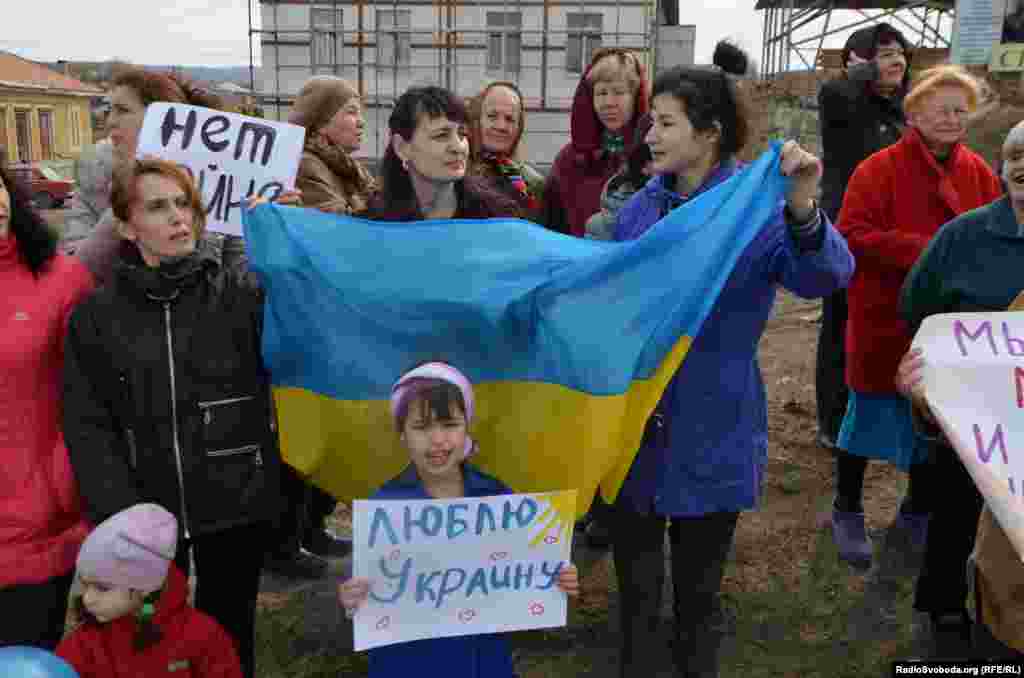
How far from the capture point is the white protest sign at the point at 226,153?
3.01 meters

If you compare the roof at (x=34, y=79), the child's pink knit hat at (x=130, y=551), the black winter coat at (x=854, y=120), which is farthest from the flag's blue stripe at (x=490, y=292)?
the roof at (x=34, y=79)

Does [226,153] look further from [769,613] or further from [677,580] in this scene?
[769,613]

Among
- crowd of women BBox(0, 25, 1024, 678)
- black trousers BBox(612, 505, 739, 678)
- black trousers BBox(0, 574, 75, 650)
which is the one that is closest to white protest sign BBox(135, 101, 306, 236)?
crowd of women BBox(0, 25, 1024, 678)

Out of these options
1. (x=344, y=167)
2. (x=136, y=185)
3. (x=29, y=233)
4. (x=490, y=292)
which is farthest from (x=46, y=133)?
(x=490, y=292)

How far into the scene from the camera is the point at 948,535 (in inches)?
129

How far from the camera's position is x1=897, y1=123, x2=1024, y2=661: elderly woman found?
2.62 meters

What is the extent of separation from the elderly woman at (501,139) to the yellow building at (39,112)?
43.2m

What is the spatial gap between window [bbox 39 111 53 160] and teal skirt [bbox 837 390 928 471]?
161ft

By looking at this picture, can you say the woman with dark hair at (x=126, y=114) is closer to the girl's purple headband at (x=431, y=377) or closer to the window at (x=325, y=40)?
the girl's purple headband at (x=431, y=377)

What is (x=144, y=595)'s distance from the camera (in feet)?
7.63

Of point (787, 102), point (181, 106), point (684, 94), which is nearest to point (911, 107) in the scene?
point (684, 94)

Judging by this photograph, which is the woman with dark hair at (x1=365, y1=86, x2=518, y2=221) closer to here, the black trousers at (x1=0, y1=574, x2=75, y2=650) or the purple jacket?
the purple jacket

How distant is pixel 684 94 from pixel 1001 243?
1.11m

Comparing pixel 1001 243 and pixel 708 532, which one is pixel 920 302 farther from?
pixel 708 532
